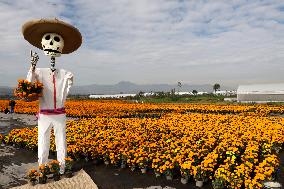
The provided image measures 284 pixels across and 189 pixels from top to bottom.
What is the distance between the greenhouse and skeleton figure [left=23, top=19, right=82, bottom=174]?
37.2m

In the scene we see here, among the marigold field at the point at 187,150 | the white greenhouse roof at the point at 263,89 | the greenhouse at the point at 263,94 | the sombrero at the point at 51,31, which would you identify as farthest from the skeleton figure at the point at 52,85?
the white greenhouse roof at the point at 263,89

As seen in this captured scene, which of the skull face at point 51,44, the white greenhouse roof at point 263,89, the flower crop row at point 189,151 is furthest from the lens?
the white greenhouse roof at point 263,89

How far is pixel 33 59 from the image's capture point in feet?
19.7

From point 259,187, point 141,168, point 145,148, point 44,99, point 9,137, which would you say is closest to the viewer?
point 259,187

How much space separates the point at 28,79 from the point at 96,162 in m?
2.69

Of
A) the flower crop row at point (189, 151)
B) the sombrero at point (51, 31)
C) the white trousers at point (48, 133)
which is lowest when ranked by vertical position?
the flower crop row at point (189, 151)

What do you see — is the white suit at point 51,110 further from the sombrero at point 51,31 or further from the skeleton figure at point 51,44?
the sombrero at point 51,31

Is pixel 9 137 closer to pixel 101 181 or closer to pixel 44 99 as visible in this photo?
pixel 44 99

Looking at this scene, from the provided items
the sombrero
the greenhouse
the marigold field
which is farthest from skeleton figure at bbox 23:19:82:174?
the greenhouse

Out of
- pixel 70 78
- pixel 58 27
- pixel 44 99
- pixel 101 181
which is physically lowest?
pixel 101 181

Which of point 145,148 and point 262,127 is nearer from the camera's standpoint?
point 145,148

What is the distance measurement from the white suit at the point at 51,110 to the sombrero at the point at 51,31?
0.70m

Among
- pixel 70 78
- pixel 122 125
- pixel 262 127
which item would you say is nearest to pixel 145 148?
pixel 70 78

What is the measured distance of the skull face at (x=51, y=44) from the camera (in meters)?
6.48
